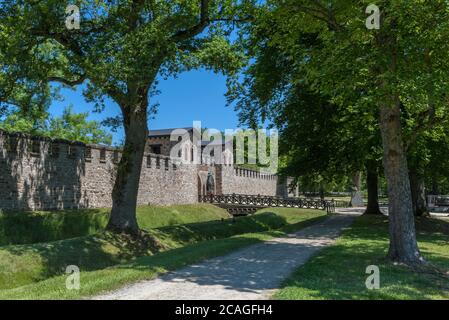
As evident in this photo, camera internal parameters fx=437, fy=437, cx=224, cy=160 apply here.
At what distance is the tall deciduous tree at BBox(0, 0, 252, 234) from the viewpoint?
1471 centimetres

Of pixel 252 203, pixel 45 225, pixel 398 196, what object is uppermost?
pixel 398 196

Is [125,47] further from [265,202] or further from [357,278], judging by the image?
[265,202]

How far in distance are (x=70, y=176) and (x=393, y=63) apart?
18.9 metres

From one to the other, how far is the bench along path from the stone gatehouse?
12574mm

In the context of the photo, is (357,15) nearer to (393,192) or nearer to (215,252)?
(393,192)

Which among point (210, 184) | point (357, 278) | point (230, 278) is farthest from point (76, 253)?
point (210, 184)

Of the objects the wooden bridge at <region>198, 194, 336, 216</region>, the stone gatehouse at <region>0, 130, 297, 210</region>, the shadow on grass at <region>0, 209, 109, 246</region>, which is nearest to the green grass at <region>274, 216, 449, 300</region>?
the shadow on grass at <region>0, 209, 109, 246</region>

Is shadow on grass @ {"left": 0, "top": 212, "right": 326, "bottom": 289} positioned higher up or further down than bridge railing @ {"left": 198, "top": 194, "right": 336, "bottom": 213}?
further down

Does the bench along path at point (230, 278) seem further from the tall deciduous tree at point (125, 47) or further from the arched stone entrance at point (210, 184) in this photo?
the arched stone entrance at point (210, 184)

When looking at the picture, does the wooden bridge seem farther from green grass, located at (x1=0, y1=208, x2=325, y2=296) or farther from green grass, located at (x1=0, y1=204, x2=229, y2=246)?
green grass, located at (x1=0, y1=208, x2=325, y2=296)

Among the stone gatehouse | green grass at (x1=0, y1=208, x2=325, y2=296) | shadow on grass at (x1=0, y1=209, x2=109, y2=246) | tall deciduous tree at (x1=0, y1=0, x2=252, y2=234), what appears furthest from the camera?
the stone gatehouse

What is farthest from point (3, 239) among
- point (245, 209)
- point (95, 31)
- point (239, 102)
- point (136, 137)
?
point (245, 209)

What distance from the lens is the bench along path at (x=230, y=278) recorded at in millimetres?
7383

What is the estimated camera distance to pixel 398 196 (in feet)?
35.3
